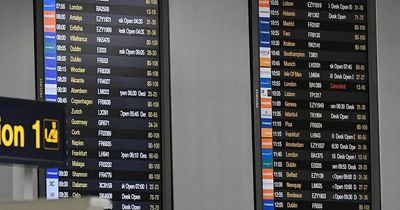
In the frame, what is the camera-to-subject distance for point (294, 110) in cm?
583

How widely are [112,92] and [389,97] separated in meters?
1.42

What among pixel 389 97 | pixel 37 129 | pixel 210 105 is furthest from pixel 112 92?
Answer: pixel 37 129

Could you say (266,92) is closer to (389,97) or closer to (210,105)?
(210,105)

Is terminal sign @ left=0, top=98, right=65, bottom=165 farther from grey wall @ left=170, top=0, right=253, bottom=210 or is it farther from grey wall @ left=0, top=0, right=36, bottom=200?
grey wall @ left=170, top=0, right=253, bottom=210

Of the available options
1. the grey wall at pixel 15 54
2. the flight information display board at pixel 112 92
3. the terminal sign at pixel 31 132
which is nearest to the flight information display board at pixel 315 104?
the flight information display board at pixel 112 92

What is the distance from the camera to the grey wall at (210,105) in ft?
18.3

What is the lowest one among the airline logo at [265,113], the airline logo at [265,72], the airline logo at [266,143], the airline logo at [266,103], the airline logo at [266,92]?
the airline logo at [266,143]

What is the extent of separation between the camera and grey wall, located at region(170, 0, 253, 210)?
557 cm

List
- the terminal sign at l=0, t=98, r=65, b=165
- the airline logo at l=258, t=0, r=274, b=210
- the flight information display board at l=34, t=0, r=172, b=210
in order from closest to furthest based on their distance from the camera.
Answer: the terminal sign at l=0, t=98, r=65, b=165 < the flight information display board at l=34, t=0, r=172, b=210 < the airline logo at l=258, t=0, r=274, b=210

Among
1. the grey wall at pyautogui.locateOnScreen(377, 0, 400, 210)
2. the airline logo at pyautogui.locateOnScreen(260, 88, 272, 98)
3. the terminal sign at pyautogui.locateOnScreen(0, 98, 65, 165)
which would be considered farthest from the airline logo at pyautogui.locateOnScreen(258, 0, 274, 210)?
the terminal sign at pyautogui.locateOnScreen(0, 98, 65, 165)

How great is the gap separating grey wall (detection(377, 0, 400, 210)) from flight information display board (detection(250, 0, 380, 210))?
39 millimetres

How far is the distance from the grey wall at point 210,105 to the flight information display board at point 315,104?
83 millimetres

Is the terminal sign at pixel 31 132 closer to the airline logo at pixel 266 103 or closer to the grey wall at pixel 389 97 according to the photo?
the airline logo at pixel 266 103

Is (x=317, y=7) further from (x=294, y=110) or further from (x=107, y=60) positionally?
(x=107, y=60)
